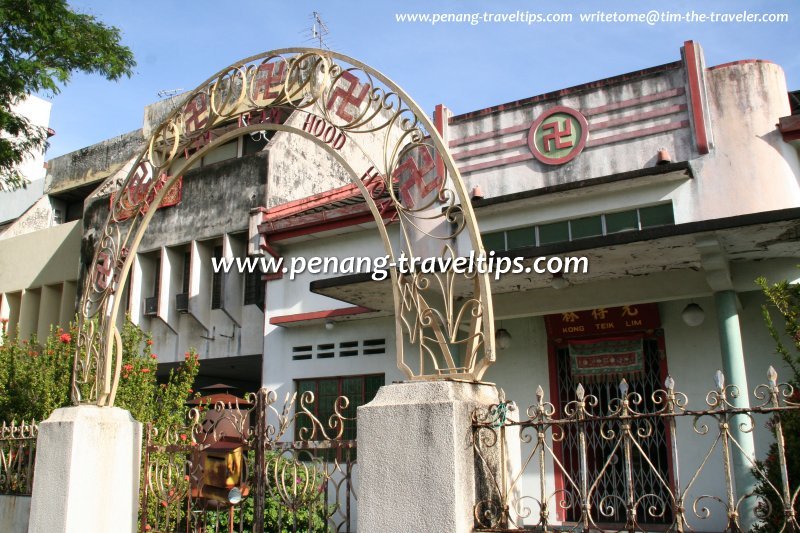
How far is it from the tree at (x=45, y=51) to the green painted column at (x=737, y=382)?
9.67m

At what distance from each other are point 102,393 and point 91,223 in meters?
12.0

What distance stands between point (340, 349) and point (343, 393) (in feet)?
2.47

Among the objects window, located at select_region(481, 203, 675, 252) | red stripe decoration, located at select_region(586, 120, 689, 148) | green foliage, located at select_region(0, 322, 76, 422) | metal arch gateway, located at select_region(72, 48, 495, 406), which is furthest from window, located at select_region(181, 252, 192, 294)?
red stripe decoration, located at select_region(586, 120, 689, 148)

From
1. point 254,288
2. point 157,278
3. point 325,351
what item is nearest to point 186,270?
point 157,278

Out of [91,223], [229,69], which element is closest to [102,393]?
[229,69]

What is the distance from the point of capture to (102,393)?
6.59 meters

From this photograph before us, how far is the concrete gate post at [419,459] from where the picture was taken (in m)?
4.20

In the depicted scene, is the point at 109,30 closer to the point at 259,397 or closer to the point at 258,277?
the point at 258,277

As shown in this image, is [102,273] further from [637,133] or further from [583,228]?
[637,133]

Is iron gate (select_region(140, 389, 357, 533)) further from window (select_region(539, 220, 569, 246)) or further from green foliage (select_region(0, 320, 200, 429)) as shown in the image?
window (select_region(539, 220, 569, 246))

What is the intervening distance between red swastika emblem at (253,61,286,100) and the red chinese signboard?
5.79m

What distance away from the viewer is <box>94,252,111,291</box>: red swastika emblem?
23.4 feet

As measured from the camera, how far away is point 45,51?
36.6 feet

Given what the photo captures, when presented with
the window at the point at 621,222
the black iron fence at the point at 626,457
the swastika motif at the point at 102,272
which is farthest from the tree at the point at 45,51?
the black iron fence at the point at 626,457
